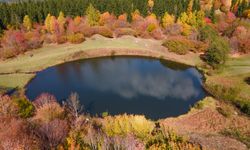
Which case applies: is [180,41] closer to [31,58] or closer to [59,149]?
[31,58]

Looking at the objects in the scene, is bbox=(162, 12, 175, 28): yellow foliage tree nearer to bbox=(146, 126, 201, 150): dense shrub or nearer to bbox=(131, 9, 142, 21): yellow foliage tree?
bbox=(131, 9, 142, 21): yellow foliage tree

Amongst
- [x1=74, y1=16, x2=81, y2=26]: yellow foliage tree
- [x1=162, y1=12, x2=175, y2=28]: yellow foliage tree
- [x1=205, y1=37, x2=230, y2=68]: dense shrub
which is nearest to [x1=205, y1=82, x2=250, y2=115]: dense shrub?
[x1=205, y1=37, x2=230, y2=68]: dense shrub

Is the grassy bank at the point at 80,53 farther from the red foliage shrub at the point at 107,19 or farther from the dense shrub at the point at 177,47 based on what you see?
the red foliage shrub at the point at 107,19

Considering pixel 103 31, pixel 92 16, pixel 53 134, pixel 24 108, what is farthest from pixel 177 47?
pixel 53 134

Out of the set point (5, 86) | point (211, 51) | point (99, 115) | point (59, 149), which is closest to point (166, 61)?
point (211, 51)

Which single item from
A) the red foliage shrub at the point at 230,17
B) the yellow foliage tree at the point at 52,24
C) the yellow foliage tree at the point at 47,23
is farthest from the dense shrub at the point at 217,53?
the yellow foliage tree at the point at 47,23

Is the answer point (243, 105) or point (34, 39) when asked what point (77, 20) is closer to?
point (34, 39)

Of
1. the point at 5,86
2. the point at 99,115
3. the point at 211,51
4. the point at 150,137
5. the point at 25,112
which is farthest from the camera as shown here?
the point at 211,51
